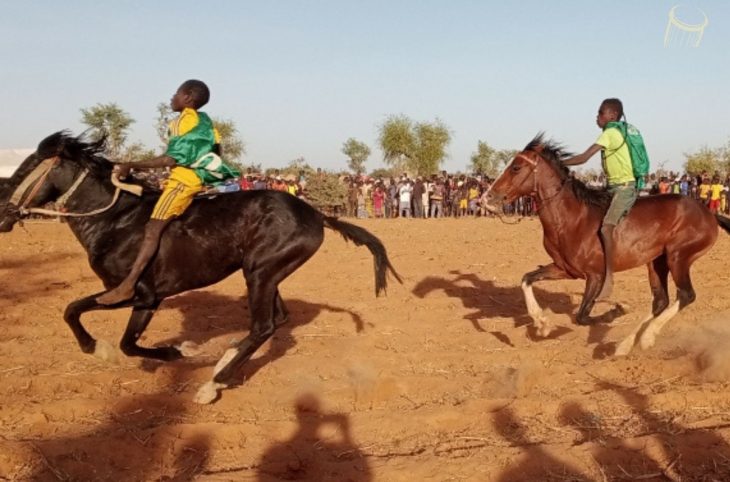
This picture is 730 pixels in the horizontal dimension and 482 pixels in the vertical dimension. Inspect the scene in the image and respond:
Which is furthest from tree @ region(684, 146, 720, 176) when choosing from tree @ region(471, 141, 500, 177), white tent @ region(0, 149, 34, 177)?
white tent @ region(0, 149, 34, 177)

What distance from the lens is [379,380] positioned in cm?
651

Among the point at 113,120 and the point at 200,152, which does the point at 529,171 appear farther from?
the point at 113,120

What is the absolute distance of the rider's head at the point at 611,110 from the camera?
8.44 meters

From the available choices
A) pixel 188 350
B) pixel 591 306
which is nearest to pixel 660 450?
pixel 591 306

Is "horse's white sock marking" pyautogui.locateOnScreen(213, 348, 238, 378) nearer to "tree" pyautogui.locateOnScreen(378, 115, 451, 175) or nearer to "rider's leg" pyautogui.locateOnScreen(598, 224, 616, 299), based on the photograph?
"rider's leg" pyautogui.locateOnScreen(598, 224, 616, 299)

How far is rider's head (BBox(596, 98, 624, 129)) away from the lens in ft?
27.7

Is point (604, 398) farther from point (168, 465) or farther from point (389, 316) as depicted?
point (389, 316)

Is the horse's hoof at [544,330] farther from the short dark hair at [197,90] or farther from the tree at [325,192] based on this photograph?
the tree at [325,192]

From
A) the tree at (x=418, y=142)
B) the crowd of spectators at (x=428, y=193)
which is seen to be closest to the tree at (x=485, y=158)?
the tree at (x=418, y=142)

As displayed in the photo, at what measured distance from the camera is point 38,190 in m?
6.61

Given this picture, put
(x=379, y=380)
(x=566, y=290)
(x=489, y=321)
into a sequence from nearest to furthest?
Answer: (x=379, y=380)
(x=489, y=321)
(x=566, y=290)

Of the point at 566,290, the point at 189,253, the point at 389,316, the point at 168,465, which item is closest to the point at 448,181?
the point at 566,290

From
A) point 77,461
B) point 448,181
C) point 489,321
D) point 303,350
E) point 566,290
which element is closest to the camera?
point 77,461

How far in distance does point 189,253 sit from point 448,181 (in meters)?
27.7
